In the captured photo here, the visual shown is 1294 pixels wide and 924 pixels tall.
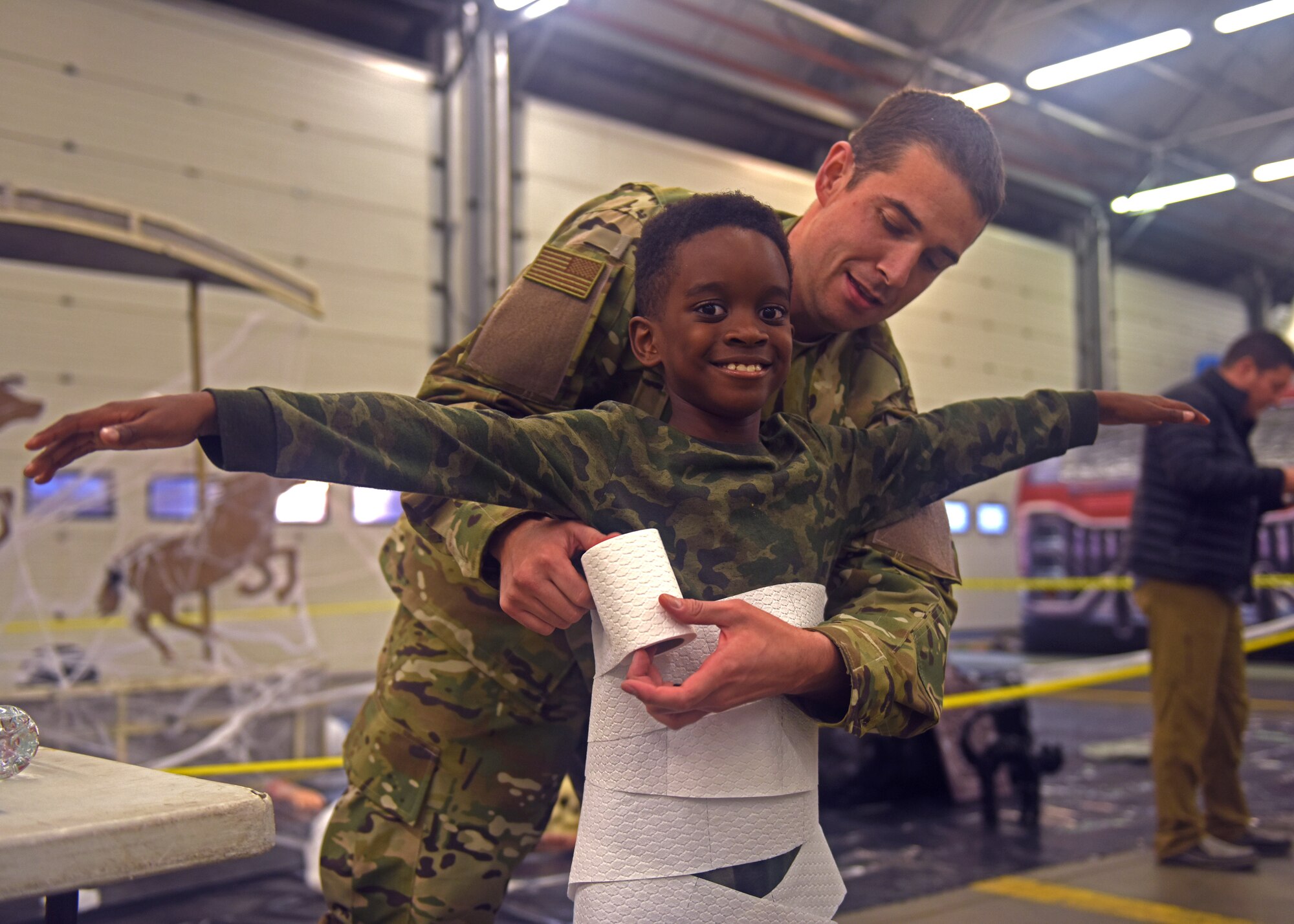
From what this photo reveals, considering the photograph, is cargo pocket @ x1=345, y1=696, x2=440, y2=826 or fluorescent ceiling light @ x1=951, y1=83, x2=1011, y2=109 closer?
cargo pocket @ x1=345, y1=696, x2=440, y2=826

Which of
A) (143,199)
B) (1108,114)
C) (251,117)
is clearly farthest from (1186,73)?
(143,199)

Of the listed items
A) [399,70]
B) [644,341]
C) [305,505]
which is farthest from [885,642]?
[399,70]

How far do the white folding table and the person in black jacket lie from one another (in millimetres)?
3204

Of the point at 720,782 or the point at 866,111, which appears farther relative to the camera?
the point at 866,111

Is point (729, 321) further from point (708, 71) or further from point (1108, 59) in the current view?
point (1108, 59)

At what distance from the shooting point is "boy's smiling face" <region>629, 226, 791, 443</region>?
1237 millimetres

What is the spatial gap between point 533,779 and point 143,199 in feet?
24.6

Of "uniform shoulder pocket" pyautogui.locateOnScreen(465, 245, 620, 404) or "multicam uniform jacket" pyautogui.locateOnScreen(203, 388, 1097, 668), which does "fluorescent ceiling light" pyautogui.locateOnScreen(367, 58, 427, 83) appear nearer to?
"uniform shoulder pocket" pyautogui.locateOnScreen(465, 245, 620, 404)

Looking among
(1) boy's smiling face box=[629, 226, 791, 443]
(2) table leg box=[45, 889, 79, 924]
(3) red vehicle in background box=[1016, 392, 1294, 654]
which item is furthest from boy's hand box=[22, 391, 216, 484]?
(3) red vehicle in background box=[1016, 392, 1294, 654]

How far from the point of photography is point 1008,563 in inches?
549

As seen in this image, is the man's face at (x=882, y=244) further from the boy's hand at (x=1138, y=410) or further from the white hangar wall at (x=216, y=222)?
the white hangar wall at (x=216, y=222)

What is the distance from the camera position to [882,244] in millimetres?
1507

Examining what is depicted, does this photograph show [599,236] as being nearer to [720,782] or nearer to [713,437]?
[713,437]

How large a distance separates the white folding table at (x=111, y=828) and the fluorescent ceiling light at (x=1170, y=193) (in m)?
14.1
